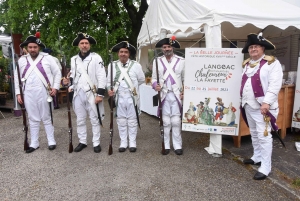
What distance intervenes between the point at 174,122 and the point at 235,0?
2.64 meters

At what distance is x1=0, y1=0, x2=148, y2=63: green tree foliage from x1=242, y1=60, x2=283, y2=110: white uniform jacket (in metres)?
6.61

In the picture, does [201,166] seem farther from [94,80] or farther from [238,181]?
[94,80]

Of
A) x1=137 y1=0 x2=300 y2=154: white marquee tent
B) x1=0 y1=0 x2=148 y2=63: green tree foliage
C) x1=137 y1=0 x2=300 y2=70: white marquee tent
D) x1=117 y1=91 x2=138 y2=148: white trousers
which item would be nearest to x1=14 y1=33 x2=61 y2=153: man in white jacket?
x1=117 y1=91 x2=138 y2=148: white trousers

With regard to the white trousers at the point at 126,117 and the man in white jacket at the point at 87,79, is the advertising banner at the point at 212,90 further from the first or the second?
the man in white jacket at the point at 87,79

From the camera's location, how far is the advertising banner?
4.10m

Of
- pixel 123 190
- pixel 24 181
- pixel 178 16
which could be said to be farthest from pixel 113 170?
pixel 178 16

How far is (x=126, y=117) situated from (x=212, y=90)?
1492 mm

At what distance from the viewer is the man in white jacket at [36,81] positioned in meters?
4.44

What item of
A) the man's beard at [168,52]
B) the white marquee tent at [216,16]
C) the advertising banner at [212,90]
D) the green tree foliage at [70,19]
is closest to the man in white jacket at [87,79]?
the man's beard at [168,52]

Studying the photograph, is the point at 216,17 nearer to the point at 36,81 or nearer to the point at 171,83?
the point at 171,83

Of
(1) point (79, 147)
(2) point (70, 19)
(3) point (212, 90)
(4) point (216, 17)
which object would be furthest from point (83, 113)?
(2) point (70, 19)

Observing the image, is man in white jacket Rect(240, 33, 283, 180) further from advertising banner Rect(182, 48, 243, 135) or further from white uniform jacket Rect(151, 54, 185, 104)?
white uniform jacket Rect(151, 54, 185, 104)

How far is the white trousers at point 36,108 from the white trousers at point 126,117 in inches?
49.4

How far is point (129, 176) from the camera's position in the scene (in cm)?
371
